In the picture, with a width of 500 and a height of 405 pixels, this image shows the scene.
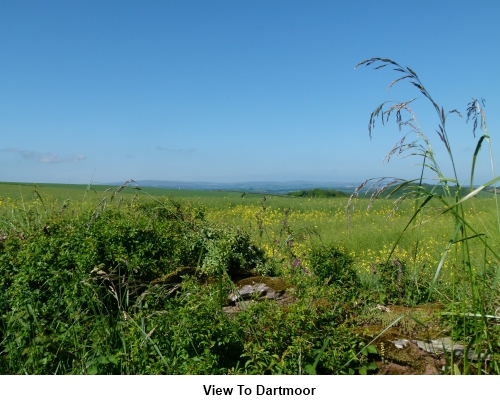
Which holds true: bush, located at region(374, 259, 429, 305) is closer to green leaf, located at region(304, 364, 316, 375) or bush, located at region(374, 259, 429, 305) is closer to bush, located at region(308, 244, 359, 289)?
bush, located at region(308, 244, 359, 289)

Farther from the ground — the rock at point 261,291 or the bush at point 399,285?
the bush at point 399,285

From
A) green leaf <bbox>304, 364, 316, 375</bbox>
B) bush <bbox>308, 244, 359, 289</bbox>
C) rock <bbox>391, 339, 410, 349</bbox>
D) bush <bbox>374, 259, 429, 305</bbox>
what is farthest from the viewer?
bush <bbox>308, 244, 359, 289</bbox>

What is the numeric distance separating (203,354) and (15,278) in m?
2.06

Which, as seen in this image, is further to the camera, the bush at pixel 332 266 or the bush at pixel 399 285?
the bush at pixel 332 266

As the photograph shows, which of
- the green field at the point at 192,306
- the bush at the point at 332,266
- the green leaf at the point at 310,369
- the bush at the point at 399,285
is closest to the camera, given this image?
the green leaf at the point at 310,369

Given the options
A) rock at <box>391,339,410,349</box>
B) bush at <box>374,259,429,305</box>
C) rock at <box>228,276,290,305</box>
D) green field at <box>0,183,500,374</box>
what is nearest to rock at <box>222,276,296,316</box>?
rock at <box>228,276,290,305</box>

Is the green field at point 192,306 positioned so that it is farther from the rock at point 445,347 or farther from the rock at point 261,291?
the rock at point 261,291

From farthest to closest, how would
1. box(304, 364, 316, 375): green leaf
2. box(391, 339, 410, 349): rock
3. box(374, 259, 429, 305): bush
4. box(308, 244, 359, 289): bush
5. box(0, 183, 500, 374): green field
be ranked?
box(308, 244, 359, 289): bush < box(374, 259, 429, 305): bush < box(391, 339, 410, 349): rock < box(0, 183, 500, 374): green field < box(304, 364, 316, 375): green leaf

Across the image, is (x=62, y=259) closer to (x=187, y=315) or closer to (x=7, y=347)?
(x=7, y=347)

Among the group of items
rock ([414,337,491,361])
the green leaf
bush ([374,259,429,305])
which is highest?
bush ([374,259,429,305])

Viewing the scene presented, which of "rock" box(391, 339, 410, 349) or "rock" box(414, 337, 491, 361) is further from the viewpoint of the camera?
"rock" box(391, 339, 410, 349)

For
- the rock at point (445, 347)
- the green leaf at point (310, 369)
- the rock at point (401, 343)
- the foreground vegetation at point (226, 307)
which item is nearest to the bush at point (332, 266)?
the foreground vegetation at point (226, 307)

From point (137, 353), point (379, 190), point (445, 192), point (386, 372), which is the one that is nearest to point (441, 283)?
point (386, 372)

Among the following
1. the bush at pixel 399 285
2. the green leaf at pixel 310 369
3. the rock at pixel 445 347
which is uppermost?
the bush at pixel 399 285
